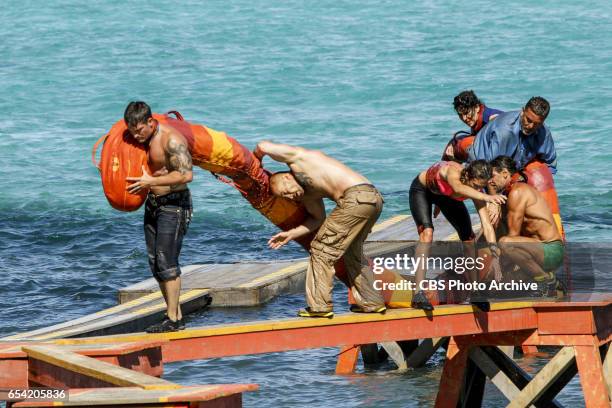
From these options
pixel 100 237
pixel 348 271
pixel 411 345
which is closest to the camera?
pixel 348 271

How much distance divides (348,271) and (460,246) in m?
0.89

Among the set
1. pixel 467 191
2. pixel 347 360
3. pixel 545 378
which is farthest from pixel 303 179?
pixel 347 360

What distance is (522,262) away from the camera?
9852mm

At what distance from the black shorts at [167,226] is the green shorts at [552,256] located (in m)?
2.82

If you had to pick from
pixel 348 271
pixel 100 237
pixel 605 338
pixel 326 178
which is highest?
pixel 326 178

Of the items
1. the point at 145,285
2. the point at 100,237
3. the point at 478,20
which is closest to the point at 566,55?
the point at 478,20

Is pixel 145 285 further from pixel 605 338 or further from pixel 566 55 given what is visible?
pixel 566 55

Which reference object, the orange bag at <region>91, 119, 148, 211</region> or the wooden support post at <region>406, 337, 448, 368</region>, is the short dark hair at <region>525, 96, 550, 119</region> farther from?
the wooden support post at <region>406, 337, 448, 368</region>

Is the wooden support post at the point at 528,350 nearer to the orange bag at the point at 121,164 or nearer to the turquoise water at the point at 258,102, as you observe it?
the turquoise water at the point at 258,102

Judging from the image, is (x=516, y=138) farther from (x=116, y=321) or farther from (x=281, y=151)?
(x=116, y=321)

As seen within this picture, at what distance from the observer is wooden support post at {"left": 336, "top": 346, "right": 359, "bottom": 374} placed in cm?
1338

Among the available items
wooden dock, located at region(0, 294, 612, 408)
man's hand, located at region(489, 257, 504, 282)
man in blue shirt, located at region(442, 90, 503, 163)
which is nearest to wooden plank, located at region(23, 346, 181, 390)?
wooden dock, located at region(0, 294, 612, 408)

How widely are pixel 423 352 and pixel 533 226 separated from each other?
3644 millimetres

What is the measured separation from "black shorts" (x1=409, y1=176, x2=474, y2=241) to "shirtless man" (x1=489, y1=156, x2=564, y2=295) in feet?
2.47
